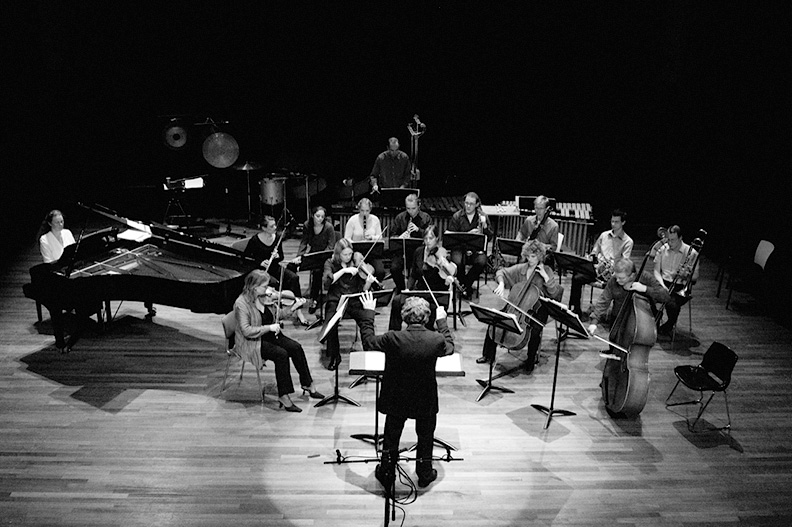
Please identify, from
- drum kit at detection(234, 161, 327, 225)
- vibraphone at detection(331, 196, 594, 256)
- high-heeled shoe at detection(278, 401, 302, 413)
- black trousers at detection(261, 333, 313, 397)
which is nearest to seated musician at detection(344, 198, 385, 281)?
vibraphone at detection(331, 196, 594, 256)

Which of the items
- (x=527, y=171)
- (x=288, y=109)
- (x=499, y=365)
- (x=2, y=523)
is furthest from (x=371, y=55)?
(x=2, y=523)

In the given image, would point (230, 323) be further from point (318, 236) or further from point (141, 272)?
point (318, 236)

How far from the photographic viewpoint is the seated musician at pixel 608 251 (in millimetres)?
8266

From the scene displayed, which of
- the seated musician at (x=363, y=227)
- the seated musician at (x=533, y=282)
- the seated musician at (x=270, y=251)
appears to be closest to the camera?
the seated musician at (x=533, y=282)

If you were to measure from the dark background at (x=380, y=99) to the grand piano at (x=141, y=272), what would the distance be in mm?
4525

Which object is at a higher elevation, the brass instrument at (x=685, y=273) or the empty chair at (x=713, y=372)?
the brass instrument at (x=685, y=273)

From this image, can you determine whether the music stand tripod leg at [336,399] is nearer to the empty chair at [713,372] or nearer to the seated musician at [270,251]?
the seated musician at [270,251]

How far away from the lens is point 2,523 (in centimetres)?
466

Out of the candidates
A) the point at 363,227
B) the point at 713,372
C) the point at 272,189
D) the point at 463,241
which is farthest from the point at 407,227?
the point at 713,372

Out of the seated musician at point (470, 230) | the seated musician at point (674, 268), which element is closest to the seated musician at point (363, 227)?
the seated musician at point (470, 230)

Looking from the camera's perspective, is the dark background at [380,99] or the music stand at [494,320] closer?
the music stand at [494,320]

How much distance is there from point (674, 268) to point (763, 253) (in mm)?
1390

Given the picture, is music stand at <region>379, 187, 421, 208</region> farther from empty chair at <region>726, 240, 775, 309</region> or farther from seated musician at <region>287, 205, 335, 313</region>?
empty chair at <region>726, 240, 775, 309</region>

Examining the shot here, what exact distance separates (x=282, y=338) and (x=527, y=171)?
7817 mm
